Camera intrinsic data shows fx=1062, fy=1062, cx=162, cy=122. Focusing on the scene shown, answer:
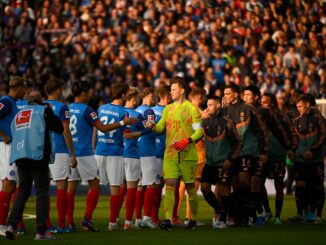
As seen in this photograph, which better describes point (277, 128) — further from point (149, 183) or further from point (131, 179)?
point (131, 179)

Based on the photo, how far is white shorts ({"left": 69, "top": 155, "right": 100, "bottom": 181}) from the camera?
16.1m

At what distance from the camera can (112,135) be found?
54.4ft

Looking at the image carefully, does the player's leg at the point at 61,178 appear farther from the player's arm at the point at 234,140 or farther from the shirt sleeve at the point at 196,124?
the player's arm at the point at 234,140

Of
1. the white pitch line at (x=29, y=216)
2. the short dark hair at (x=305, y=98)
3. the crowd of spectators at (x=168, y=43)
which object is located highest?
the crowd of spectators at (x=168, y=43)

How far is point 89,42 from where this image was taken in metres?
33.3

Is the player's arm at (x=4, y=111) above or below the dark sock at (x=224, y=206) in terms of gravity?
above

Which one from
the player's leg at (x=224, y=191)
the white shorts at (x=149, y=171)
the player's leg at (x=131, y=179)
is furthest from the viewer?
the white shorts at (x=149, y=171)

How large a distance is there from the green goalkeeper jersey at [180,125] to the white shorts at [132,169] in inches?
33.3

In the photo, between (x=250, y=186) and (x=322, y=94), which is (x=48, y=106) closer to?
(x=250, y=186)

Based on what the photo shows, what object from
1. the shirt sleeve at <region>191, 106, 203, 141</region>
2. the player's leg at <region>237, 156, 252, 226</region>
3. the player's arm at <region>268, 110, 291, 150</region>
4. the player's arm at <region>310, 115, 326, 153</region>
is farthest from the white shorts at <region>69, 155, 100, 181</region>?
the player's arm at <region>310, 115, 326, 153</region>

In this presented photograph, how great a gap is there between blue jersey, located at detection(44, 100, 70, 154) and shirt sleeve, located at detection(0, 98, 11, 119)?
24.2 inches

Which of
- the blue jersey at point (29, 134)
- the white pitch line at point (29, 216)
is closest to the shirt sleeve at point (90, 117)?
the blue jersey at point (29, 134)

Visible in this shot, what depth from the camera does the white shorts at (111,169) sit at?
1652 cm

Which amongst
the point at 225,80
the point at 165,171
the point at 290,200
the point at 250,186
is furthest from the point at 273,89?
the point at 165,171
